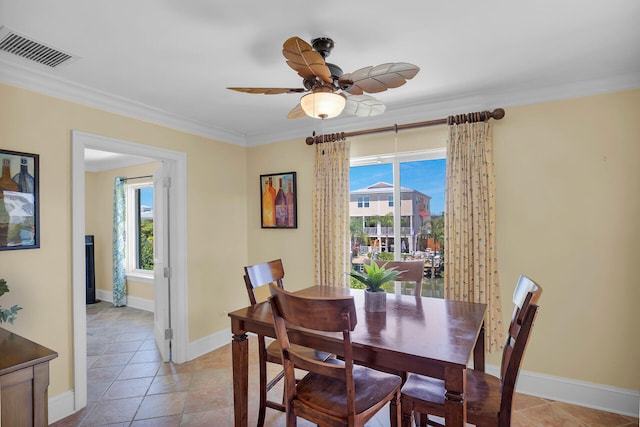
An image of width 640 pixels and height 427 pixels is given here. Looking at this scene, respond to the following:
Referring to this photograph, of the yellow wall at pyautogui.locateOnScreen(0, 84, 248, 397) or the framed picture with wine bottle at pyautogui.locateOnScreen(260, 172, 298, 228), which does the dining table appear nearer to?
the yellow wall at pyautogui.locateOnScreen(0, 84, 248, 397)

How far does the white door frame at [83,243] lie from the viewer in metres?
2.54

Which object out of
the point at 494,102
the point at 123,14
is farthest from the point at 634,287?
the point at 123,14

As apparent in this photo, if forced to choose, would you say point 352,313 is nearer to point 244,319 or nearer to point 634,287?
point 244,319

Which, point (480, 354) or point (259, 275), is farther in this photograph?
point (259, 275)

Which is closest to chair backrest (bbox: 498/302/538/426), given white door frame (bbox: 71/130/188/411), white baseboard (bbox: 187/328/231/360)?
white door frame (bbox: 71/130/188/411)

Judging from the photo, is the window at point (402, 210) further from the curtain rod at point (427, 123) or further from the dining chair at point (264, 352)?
the dining chair at point (264, 352)

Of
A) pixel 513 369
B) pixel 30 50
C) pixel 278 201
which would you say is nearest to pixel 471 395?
pixel 513 369

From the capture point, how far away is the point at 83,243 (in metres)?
2.61

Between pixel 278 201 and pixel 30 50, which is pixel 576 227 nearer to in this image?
pixel 278 201

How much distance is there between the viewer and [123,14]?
1.67 metres

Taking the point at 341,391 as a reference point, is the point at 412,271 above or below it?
above

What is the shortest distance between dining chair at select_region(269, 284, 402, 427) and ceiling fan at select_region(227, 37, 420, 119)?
39.8 inches

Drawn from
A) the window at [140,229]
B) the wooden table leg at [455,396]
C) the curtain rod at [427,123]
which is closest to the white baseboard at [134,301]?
the window at [140,229]

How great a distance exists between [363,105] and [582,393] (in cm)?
270
